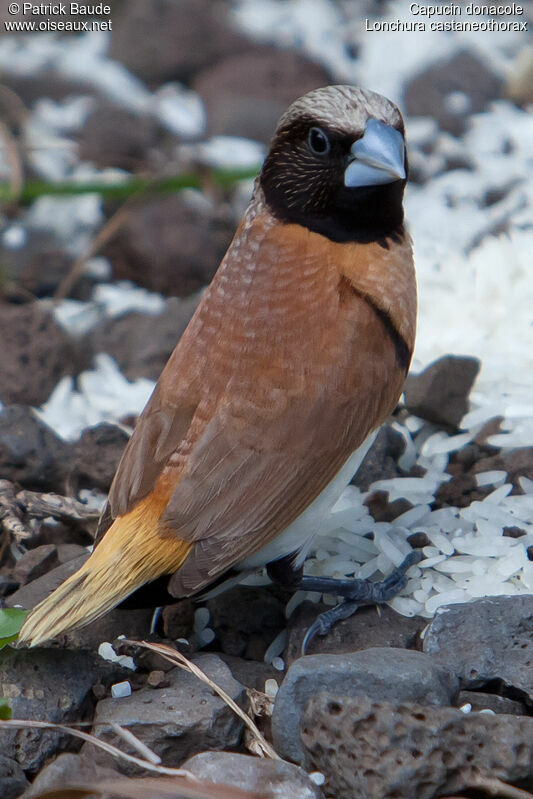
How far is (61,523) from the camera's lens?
3.47 metres

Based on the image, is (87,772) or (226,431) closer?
(87,772)

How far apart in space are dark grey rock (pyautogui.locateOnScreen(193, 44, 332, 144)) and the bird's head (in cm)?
320

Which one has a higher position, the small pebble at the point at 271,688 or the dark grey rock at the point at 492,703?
the dark grey rock at the point at 492,703

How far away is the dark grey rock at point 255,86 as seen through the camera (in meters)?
6.20

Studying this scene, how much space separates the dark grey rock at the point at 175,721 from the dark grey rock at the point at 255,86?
4.13m

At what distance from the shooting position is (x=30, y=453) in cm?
365

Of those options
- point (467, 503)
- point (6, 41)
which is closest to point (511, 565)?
point (467, 503)

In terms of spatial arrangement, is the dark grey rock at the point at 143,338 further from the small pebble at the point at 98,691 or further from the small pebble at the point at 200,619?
the small pebble at the point at 98,691

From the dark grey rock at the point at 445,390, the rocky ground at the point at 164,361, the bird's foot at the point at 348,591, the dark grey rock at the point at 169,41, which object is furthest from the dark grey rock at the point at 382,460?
the dark grey rock at the point at 169,41

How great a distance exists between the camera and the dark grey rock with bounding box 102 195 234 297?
17.7 ft

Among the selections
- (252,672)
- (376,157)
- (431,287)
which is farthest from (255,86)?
(252,672)

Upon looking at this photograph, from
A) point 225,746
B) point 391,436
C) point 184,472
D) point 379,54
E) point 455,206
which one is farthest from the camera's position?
point 379,54

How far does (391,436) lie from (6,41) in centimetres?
453

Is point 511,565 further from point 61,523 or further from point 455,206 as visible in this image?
point 455,206
